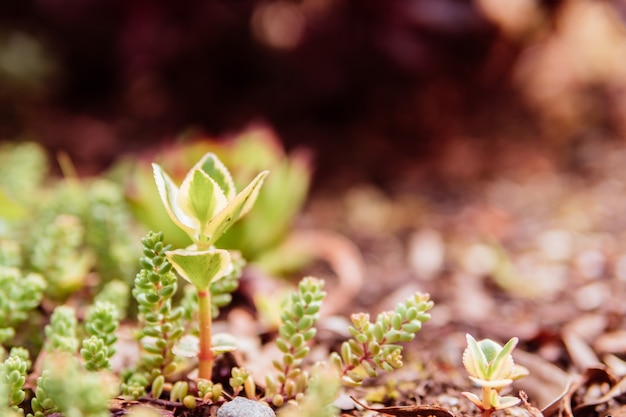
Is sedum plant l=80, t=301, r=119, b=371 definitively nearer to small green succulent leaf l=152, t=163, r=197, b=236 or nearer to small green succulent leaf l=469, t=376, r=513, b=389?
small green succulent leaf l=152, t=163, r=197, b=236

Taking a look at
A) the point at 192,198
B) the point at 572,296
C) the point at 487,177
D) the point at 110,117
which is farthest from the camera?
the point at 110,117

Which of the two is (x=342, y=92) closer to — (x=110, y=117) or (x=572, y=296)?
(x=110, y=117)

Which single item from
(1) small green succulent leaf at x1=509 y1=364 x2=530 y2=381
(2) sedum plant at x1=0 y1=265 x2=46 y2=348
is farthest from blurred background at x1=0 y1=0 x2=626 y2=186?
(1) small green succulent leaf at x1=509 y1=364 x2=530 y2=381

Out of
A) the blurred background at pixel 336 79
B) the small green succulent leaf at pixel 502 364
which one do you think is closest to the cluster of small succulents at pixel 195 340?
the small green succulent leaf at pixel 502 364

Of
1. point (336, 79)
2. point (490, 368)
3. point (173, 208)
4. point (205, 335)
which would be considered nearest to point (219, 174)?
point (173, 208)

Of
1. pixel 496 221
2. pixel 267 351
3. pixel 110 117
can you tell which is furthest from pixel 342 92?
pixel 267 351

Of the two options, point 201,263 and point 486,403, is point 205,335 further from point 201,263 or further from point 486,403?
point 486,403
